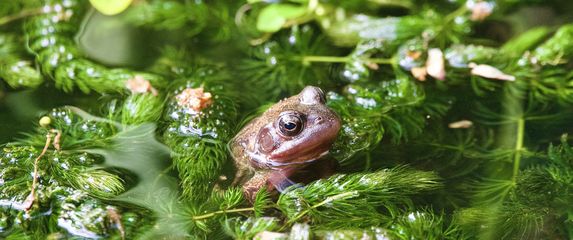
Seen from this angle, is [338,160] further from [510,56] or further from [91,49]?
[91,49]

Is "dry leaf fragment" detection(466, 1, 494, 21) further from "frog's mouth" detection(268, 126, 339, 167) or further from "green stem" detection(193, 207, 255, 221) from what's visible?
"green stem" detection(193, 207, 255, 221)

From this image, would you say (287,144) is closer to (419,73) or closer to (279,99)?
(279,99)

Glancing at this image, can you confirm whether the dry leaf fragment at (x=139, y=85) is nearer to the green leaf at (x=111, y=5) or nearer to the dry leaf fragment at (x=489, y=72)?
the green leaf at (x=111, y=5)

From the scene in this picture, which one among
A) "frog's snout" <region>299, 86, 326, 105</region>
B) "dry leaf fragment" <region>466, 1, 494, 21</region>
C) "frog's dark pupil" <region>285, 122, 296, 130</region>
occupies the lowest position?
→ "frog's dark pupil" <region>285, 122, 296, 130</region>

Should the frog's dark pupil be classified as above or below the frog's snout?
below

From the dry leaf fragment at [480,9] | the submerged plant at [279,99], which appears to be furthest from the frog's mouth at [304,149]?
the dry leaf fragment at [480,9]

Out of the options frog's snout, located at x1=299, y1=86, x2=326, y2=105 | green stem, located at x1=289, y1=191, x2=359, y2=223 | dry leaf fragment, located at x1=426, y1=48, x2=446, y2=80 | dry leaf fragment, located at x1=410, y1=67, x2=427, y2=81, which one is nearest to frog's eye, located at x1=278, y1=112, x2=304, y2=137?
frog's snout, located at x1=299, y1=86, x2=326, y2=105

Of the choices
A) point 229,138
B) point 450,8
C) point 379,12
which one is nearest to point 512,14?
point 450,8
